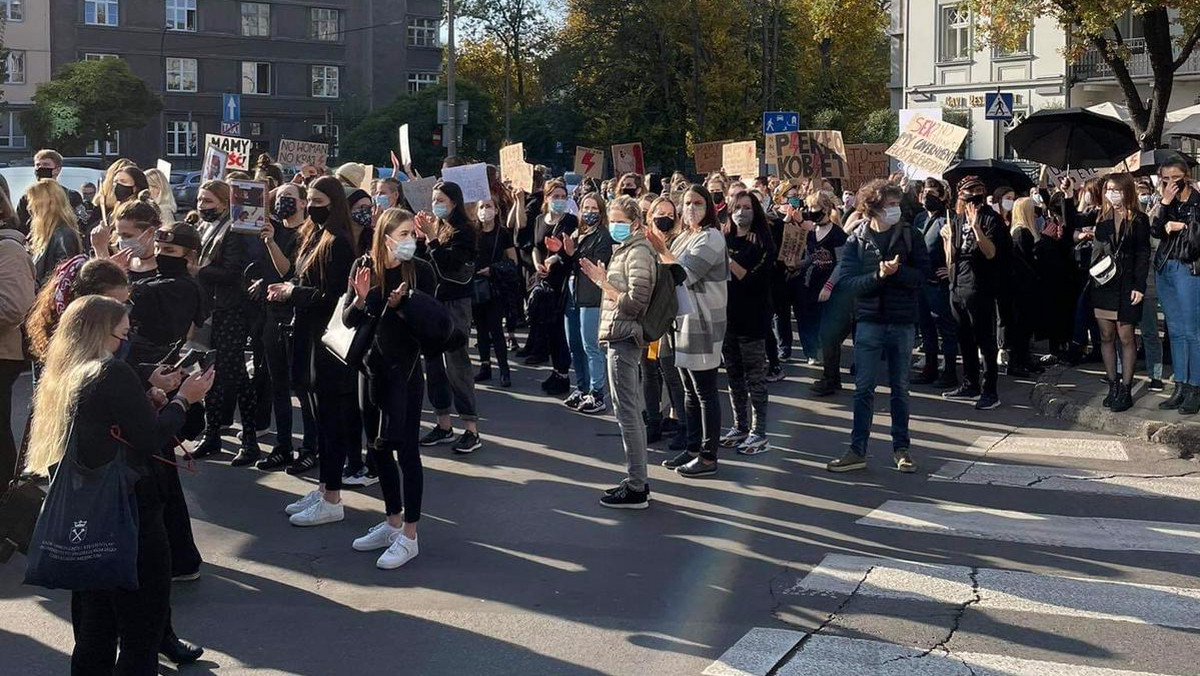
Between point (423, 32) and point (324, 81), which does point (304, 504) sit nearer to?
point (324, 81)

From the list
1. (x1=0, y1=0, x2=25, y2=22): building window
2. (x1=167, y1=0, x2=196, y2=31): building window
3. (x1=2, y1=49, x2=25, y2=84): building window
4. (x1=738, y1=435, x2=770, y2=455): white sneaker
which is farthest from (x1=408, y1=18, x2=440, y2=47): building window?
(x1=738, y1=435, x2=770, y2=455): white sneaker

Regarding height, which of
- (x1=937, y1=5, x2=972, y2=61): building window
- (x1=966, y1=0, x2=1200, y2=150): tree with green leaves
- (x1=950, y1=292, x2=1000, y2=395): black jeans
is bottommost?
(x1=950, y1=292, x2=1000, y2=395): black jeans

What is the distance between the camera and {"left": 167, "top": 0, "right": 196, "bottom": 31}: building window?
222 feet

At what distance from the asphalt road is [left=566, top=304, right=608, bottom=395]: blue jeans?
1.39 meters

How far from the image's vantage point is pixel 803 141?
670 inches

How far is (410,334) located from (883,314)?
3601 millimetres

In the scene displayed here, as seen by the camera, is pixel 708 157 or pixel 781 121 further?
pixel 781 121

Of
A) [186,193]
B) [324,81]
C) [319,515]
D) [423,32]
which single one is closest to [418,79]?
[423,32]

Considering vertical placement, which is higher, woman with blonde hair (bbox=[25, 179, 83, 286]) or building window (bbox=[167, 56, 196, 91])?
building window (bbox=[167, 56, 196, 91])

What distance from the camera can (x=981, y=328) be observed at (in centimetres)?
1196

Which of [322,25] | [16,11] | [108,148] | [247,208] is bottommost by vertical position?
[247,208]

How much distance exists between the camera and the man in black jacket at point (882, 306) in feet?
30.2

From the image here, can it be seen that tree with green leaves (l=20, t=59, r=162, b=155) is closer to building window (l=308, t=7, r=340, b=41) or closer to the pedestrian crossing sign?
building window (l=308, t=7, r=340, b=41)

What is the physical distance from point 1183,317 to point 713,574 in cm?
595
